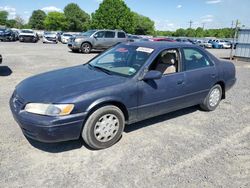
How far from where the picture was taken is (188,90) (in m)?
4.60

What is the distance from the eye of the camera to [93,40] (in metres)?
17.6

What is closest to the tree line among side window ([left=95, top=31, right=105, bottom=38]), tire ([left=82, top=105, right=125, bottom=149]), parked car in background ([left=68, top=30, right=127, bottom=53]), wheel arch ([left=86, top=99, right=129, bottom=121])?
parked car in background ([left=68, top=30, right=127, bottom=53])

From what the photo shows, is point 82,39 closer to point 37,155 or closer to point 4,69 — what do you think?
point 4,69

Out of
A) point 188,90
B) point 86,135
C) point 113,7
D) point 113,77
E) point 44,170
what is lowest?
point 44,170

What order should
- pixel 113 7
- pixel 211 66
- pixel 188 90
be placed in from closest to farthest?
pixel 188 90 → pixel 211 66 → pixel 113 7

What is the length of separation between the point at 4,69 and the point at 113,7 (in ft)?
163

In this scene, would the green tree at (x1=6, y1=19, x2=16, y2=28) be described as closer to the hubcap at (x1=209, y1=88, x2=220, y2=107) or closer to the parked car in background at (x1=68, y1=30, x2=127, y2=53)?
the parked car in background at (x1=68, y1=30, x2=127, y2=53)

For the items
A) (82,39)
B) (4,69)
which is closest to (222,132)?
(4,69)

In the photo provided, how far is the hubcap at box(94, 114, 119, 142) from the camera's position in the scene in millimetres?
3514

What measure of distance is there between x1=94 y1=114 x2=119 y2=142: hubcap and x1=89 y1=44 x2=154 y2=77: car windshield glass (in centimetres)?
76

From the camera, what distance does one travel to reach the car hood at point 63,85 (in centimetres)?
327

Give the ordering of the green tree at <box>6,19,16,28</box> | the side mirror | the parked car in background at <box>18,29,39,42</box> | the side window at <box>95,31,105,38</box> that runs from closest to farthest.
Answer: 1. the side mirror
2. the side window at <box>95,31,105,38</box>
3. the parked car in background at <box>18,29,39,42</box>
4. the green tree at <box>6,19,16,28</box>

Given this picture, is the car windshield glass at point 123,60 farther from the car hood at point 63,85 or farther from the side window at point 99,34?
the side window at point 99,34

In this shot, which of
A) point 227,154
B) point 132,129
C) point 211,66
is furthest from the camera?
point 211,66
